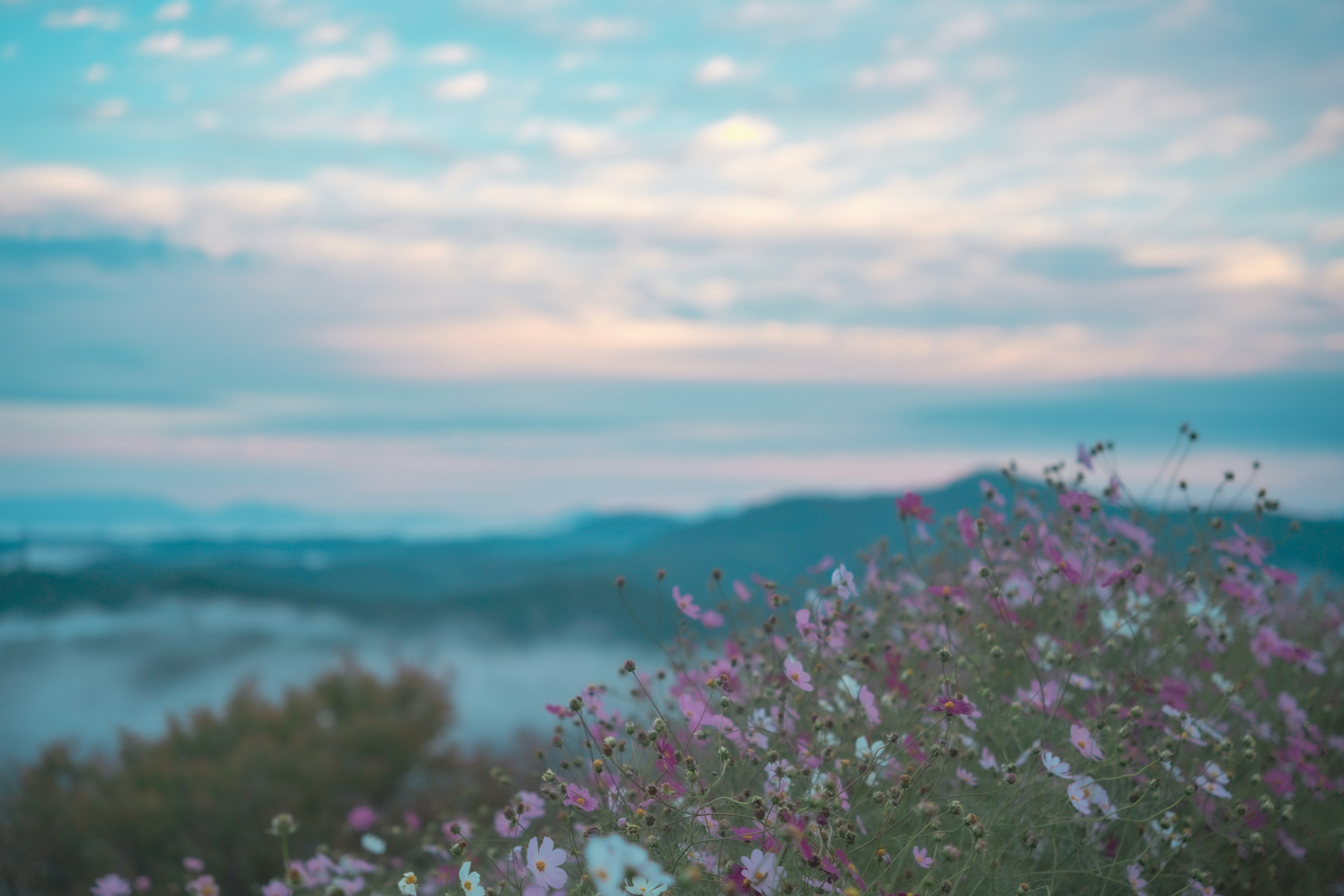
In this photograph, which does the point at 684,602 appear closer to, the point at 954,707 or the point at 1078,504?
the point at 954,707

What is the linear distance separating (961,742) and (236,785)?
17805 mm

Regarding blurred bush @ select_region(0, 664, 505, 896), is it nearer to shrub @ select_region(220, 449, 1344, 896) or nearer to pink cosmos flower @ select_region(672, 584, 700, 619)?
shrub @ select_region(220, 449, 1344, 896)

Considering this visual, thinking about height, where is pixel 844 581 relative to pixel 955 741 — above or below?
above

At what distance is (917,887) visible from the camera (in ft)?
7.89

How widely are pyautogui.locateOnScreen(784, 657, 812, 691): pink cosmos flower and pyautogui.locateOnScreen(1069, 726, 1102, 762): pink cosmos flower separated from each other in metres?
0.90

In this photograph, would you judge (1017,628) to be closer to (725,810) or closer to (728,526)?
(725,810)

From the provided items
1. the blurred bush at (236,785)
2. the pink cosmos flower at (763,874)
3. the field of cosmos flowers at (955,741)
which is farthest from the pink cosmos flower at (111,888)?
the blurred bush at (236,785)

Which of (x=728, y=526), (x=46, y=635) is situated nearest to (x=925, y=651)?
(x=728, y=526)

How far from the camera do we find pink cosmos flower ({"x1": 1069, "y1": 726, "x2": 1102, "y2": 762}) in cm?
288

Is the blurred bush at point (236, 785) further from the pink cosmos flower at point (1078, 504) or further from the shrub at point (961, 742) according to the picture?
the pink cosmos flower at point (1078, 504)

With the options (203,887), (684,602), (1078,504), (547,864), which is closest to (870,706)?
(684,602)

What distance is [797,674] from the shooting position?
2.79m

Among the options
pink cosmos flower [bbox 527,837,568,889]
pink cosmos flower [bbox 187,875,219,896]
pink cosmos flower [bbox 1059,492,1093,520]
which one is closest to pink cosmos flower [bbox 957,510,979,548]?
pink cosmos flower [bbox 1059,492,1093,520]

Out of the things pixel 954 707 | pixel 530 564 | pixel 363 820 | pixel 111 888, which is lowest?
pixel 530 564
